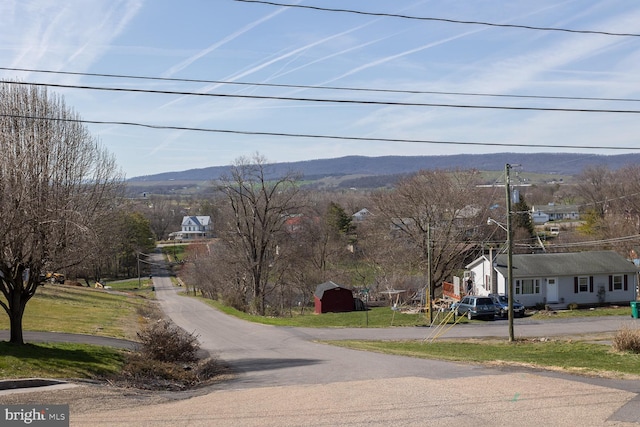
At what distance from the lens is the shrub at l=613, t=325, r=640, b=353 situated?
21817mm

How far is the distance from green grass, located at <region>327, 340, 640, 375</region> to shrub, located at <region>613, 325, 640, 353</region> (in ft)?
1.32

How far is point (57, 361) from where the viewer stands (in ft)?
63.0

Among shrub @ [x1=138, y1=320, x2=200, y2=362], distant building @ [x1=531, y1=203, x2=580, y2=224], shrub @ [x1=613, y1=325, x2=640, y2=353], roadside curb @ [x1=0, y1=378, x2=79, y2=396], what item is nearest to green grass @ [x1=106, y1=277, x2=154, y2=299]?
shrub @ [x1=138, y1=320, x2=200, y2=362]

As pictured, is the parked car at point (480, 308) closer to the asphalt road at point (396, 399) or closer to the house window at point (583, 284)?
the house window at point (583, 284)

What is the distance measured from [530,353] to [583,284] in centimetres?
2799

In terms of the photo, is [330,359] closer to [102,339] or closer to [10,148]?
[102,339]

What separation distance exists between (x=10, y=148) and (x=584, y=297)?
142ft

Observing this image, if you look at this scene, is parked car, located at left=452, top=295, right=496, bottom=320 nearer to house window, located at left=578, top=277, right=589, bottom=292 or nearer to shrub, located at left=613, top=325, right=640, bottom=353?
house window, located at left=578, top=277, right=589, bottom=292

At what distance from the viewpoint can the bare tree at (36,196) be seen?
62.2 feet

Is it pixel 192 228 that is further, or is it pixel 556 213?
pixel 192 228

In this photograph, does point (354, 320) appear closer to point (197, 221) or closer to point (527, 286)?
point (527, 286)

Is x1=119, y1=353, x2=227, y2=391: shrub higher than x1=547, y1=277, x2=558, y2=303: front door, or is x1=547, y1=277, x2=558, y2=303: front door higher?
x1=547, y1=277, x2=558, y2=303: front door

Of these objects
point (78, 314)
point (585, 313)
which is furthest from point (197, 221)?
point (585, 313)

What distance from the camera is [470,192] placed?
63.0m
